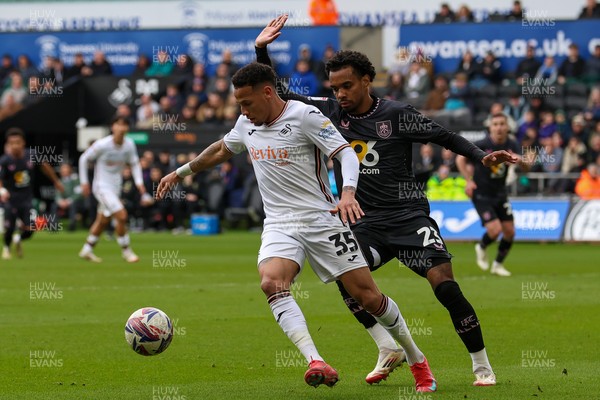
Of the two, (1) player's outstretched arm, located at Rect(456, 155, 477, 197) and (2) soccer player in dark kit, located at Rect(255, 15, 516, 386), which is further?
(1) player's outstretched arm, located at Rect(456, 155, 477, 197)

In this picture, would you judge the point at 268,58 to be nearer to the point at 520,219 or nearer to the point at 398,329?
the point at 398,329

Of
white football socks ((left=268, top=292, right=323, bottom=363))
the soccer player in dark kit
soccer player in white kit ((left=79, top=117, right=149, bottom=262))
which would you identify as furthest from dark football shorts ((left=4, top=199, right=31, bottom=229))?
white football socks ((left=268, top=292, right=323, bottom=363))

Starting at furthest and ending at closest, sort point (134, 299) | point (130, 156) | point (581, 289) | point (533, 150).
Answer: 1. point (533, 150)
2. point (130, 156)
3. point (581, 289)
4. point (134, 299)

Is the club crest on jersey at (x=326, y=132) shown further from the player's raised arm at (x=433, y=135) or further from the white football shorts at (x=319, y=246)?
the player's raised arm at (x=433, y=135)

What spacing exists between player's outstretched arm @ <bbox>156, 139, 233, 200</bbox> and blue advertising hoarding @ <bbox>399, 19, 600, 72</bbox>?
24.6 meters

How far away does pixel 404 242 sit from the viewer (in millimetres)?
8734

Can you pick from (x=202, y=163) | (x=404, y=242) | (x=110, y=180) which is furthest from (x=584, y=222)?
(x=202, y=163)

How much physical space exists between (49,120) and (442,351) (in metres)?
26.4

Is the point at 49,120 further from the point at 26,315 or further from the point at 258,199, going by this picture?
the point at 26,315

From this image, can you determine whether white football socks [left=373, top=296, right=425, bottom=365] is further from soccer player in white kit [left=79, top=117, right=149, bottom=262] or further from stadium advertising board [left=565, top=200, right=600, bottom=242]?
stadium advertising board [left=565, top=200, right=600, bottom=242]

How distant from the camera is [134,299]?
14.9 meters

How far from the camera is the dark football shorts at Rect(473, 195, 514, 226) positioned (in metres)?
18.5

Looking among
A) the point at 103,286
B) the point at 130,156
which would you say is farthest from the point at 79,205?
the point at 103,286

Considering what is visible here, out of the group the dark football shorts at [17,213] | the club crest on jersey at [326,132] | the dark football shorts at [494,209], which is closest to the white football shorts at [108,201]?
the dark football shorts at [17,213]
